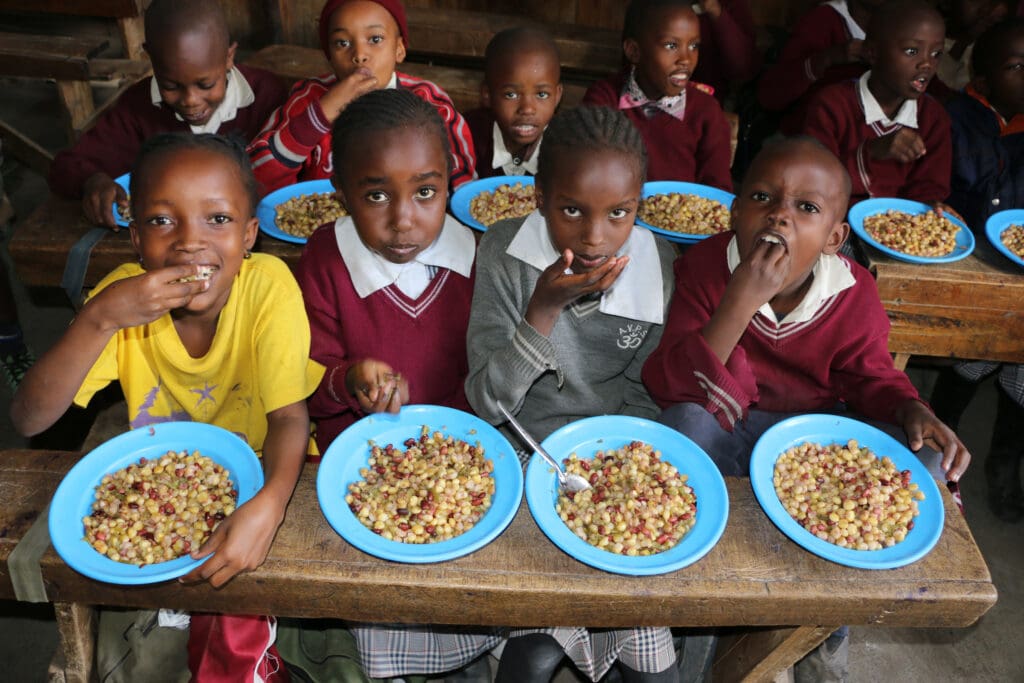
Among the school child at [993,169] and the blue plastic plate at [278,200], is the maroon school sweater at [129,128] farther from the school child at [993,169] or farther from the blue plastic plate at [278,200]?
the school child at [993,169]

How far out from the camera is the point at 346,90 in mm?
2803

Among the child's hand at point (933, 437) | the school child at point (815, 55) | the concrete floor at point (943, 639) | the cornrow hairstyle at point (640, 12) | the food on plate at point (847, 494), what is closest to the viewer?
the food on plate at point (847, 494)

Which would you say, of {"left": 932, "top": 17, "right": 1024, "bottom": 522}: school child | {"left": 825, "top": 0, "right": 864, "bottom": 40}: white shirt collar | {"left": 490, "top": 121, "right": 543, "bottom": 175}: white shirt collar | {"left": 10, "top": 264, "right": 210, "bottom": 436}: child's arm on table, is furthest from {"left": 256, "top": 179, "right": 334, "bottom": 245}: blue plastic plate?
{"left": 825, "top": 0, "right": 864, "bottom": 40}: white shirt collar

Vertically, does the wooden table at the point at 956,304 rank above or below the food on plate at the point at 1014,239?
below

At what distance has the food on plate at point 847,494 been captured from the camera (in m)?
1.62

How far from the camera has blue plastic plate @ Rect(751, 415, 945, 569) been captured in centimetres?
155

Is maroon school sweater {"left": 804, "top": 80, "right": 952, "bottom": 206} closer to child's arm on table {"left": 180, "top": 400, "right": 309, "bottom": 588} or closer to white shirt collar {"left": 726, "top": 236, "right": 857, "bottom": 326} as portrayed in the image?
white shirt collar {"left": 726, "top": 236, "right": 857, "bottom": 326}

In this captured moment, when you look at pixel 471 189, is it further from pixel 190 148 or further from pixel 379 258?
pixel 190 148

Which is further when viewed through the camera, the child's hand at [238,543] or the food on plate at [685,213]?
the food on plate at [685,213]

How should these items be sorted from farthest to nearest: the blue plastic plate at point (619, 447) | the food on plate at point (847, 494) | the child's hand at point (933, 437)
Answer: the child's hand at point (933, 437) → the food on plate at point (847, 494) → the blue plastic plate at point (619, 447)

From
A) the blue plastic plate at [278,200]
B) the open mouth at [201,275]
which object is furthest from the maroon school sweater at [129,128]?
the open mouth at [201,275]

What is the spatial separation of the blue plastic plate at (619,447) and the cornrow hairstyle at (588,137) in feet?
2.06

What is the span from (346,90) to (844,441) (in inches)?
81.1

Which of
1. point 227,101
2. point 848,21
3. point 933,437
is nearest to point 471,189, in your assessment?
point 227,101
